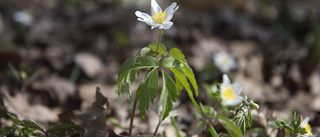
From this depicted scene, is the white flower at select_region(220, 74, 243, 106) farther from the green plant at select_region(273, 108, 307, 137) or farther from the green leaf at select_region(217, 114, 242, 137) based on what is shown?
the green plant at select_region(273, 108, 307, 137)

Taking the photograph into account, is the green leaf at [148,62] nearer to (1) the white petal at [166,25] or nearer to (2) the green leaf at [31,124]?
(1) the white petal at [166,25]

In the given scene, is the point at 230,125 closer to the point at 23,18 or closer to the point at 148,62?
the point at 148,62

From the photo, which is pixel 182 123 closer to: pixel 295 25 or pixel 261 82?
pixel 261 82

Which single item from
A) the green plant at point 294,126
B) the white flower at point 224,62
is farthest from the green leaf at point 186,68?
the white flower at point 224,62

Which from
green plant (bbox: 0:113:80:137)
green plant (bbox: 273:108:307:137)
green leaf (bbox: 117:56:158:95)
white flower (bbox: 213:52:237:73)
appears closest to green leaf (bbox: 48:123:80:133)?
green plant (bbox: 0:113:80:137)

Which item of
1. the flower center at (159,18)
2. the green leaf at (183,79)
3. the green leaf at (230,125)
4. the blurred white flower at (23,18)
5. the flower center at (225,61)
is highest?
the blurred white flower at (23,18)

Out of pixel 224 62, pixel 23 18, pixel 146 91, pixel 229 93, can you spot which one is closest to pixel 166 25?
pixel 146 91

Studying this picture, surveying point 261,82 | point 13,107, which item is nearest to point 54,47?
point 13,107

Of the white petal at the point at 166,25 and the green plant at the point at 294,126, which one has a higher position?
the white petal at the point at 166,25

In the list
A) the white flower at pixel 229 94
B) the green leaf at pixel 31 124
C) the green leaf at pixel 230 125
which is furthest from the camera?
the green leaf at pixel 31 124
